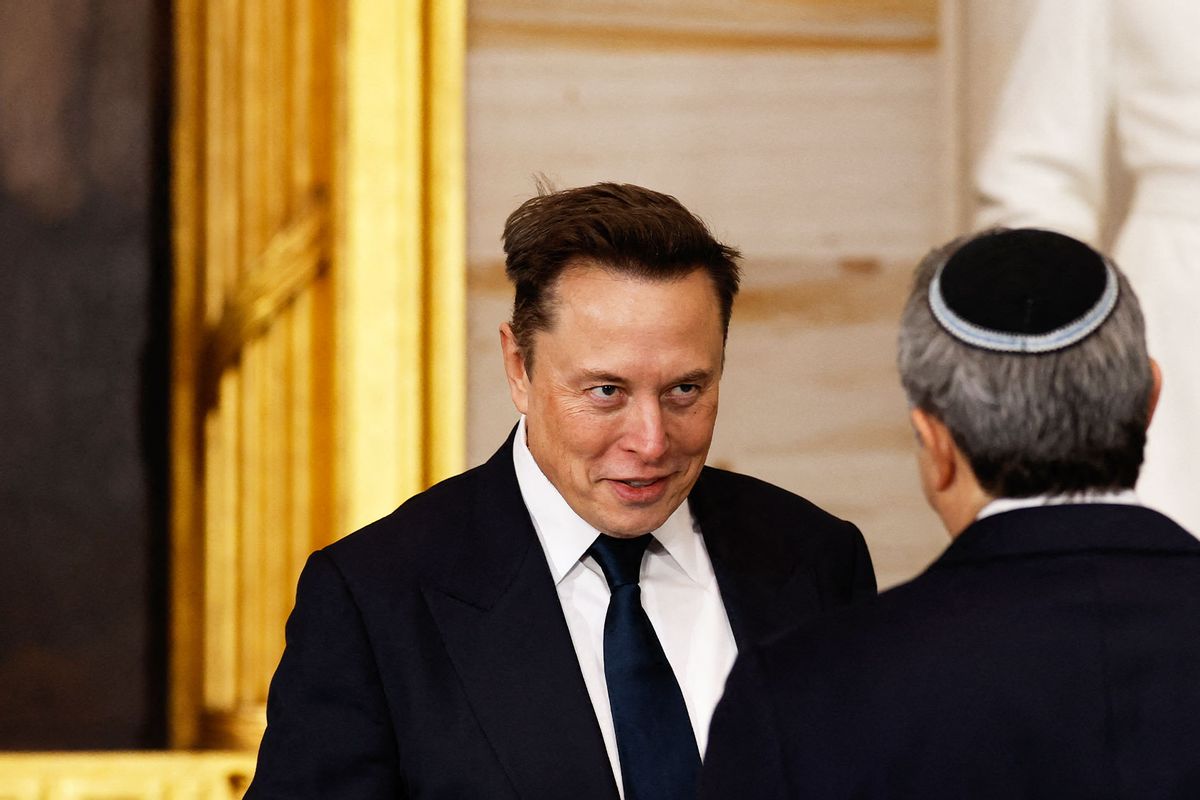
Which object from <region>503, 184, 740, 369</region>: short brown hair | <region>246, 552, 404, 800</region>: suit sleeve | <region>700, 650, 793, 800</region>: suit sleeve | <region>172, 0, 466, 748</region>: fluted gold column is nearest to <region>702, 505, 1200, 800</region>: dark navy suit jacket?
<region>700, 650, 793, 800</region>: suit sleeve

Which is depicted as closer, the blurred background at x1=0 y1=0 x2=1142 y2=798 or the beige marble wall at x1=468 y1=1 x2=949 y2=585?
the blurred background at x1=0 y1=0 x2=1142 y2=798

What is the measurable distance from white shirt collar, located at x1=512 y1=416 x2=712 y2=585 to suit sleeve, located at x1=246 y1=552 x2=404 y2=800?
264mm

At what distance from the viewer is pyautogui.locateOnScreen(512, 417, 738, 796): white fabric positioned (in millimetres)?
1770

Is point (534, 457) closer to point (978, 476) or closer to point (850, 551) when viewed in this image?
point (850, 551)

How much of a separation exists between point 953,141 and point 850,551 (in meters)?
1.61

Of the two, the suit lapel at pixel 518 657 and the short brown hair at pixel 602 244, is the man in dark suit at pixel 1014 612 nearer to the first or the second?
the suit lapel at pixel 518 657

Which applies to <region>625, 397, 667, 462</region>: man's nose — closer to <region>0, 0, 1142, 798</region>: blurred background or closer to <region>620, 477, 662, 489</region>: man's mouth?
<region>620, 477, 662, 489</region>: man's mouth

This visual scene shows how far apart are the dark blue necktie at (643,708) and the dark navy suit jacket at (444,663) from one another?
0.04m

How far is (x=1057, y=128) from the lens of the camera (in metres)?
2.90

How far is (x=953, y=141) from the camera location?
10.9 feet

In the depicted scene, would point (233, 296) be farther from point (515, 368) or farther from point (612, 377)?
point (612, 377)

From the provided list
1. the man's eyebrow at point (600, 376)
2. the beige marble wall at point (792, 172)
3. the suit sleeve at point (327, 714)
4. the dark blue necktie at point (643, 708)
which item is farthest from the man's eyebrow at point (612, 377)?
the beige marble wall at point (792, 172)

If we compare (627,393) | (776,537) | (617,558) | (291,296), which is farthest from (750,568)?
(291,296)

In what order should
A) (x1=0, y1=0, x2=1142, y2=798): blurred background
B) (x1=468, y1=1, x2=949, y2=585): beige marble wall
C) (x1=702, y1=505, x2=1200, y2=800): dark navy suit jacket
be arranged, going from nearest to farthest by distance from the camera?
1. (x1=702, y1=505, x2=1200, y2=800): dark navy suit jacket
2. (x1=0, y1=0, x2=1142, y2=798): blurred background
3. (x1=468, y1=1, x2=949, y2=585): beige marble wall
